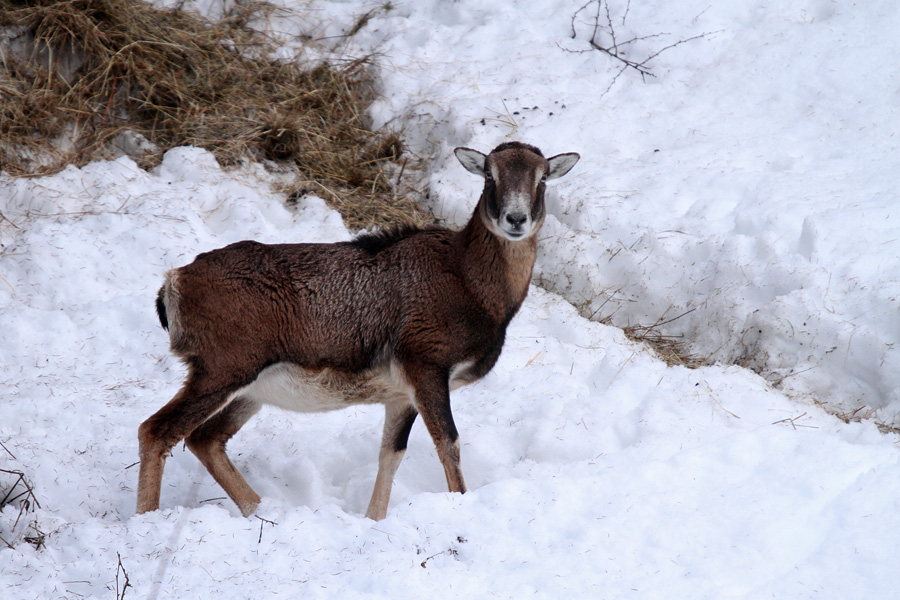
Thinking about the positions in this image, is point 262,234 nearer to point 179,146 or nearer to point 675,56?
point 179,146

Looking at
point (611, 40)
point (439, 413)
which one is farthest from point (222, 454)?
point (611, 40)

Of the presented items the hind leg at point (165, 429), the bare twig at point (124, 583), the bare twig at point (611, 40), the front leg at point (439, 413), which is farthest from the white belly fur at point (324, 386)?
the bare twig at point (611, 40)

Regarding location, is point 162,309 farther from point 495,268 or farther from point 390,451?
point 495,268

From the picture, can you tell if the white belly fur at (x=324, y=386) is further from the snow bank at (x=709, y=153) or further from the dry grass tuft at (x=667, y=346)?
the snow bank at (x=709, y=153)

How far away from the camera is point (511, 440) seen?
6.73 meters

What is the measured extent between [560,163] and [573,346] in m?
2.03

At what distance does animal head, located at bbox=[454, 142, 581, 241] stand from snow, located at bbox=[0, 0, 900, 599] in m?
1.68

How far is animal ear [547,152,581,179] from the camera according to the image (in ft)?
21.5

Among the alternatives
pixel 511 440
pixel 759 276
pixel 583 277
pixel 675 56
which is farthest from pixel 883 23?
pixel 511 440

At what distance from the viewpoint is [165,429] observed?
18.5ft

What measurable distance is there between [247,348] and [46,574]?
1857mm

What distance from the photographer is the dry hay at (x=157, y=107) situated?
9.32m

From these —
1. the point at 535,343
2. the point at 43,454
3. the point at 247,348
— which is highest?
the point at 247,348

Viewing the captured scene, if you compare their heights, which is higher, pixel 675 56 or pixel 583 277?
pixel 675 56
